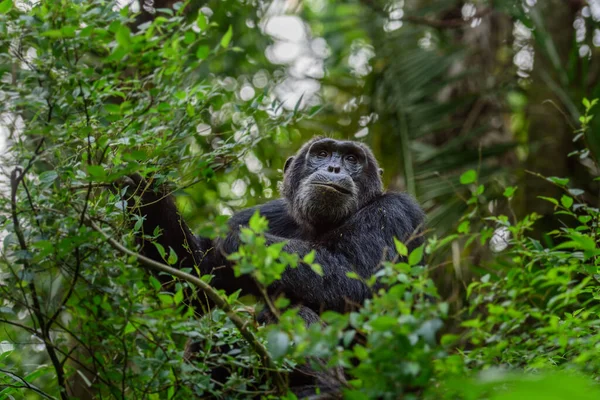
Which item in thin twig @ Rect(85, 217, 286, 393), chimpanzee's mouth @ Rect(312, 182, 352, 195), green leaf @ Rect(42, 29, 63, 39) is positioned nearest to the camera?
thin twig @ Rect(85, 217, 286, 393)

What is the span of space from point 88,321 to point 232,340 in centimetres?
82

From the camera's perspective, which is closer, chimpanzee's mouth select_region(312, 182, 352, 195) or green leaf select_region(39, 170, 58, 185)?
green leaf select_region(39, 170, 58, 185)

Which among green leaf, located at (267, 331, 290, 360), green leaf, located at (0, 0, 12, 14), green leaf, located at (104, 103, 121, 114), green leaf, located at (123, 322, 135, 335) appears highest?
green leaf, located at (0, 0, 12, 14)

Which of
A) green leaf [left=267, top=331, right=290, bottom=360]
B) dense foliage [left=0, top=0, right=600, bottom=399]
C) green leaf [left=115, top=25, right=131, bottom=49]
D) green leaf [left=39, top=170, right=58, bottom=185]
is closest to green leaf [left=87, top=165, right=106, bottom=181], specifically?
dense foliage [left=0, top=0, right=600, bottom=399]

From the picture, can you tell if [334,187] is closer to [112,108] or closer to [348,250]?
[348,250]

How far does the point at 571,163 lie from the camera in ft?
29.9

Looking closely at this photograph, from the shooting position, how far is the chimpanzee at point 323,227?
5.57 meters

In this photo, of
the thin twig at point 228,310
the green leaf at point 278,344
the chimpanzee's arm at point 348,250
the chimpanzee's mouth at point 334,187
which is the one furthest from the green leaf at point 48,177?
the chimpanzee's mouth at point 334,187

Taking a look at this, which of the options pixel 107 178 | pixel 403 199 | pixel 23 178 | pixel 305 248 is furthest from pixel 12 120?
pixel 403 199

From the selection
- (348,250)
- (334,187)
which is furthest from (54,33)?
(334,187)

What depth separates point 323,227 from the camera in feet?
21.4

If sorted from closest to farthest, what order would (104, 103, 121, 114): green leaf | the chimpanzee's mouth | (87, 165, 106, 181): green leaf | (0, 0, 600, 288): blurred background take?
(87, 165, 106, 181): green leaf, (104, 103, 121, 114): green leaf, the chimpanzee's mouth, (0, 0, 600, 288): blurred background

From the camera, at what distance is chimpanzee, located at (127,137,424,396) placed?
5.57m

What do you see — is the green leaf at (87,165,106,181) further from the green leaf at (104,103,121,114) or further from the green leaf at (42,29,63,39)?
the green leaf at (42,29,63,39)
